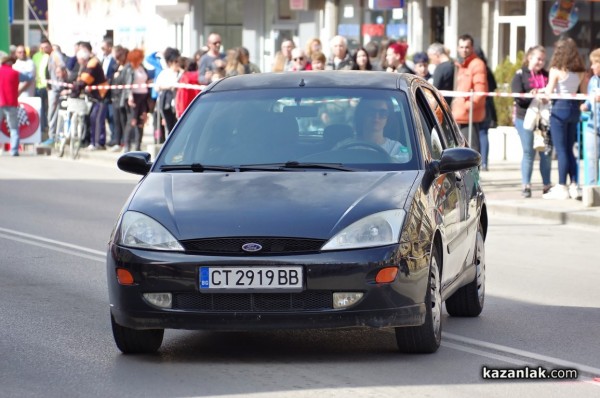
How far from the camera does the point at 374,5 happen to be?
34.4 metres

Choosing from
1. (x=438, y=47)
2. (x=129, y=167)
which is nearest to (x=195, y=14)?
(x=438, y=47)

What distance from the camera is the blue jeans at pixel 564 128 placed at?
1894 cm

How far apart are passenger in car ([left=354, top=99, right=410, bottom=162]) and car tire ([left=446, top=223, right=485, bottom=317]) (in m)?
1.41

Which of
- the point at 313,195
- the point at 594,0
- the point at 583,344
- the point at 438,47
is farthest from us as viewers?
the point at 594,0

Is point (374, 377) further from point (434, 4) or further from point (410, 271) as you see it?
point (434, 4)

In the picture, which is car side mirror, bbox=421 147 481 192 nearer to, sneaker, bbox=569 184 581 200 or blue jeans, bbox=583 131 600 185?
blue jeans, bbox=583 131 600 185

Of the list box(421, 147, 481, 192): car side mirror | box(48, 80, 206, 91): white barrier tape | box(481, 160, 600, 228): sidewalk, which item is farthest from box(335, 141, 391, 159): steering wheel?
box(48, 80, 206, 91): white barrier tape

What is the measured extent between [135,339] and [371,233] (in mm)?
1462

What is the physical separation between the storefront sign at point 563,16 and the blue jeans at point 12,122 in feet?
35.6

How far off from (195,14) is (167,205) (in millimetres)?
34047

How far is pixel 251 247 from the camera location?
25.6 ft

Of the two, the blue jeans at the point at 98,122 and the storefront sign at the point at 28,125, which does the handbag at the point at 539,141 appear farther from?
the storefront sign at the point at 28,125

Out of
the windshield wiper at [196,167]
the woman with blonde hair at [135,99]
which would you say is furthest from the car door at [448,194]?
the woman with blonde hair at [135,99]

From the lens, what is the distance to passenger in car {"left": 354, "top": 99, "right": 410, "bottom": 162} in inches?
348
